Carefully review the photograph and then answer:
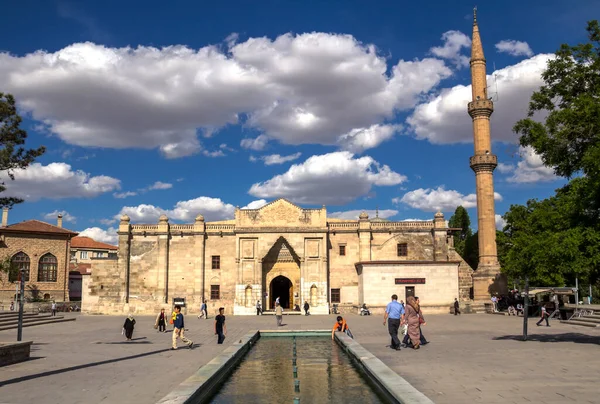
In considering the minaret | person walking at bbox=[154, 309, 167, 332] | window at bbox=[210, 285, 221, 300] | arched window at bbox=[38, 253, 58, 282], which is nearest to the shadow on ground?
person walking at bbox=[154, 309, 167, 332]

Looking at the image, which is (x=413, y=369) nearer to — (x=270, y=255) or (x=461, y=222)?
(x=270, y=255)

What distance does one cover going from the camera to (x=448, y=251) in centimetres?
4134

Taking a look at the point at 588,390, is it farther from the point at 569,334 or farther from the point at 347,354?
the point at 569,334

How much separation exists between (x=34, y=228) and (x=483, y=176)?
3954 cm

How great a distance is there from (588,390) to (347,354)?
7.31 meters

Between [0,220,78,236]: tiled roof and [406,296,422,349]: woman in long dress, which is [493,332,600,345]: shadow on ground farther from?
[0,220,78,236]: tiled roof

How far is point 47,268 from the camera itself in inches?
1937

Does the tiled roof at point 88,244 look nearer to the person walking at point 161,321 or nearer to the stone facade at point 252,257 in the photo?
the stone facade at point 252,257

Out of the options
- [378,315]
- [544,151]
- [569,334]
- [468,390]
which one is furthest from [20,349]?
[378,315]

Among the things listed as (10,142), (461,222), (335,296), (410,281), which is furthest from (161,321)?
(461,222)

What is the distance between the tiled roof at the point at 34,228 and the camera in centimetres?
4734

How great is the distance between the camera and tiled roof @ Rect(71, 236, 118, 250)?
2899 inches

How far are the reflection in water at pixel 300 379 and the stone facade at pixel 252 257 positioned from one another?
23907 millimetres

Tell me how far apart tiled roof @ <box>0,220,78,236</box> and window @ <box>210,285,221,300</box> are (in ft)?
57.6
